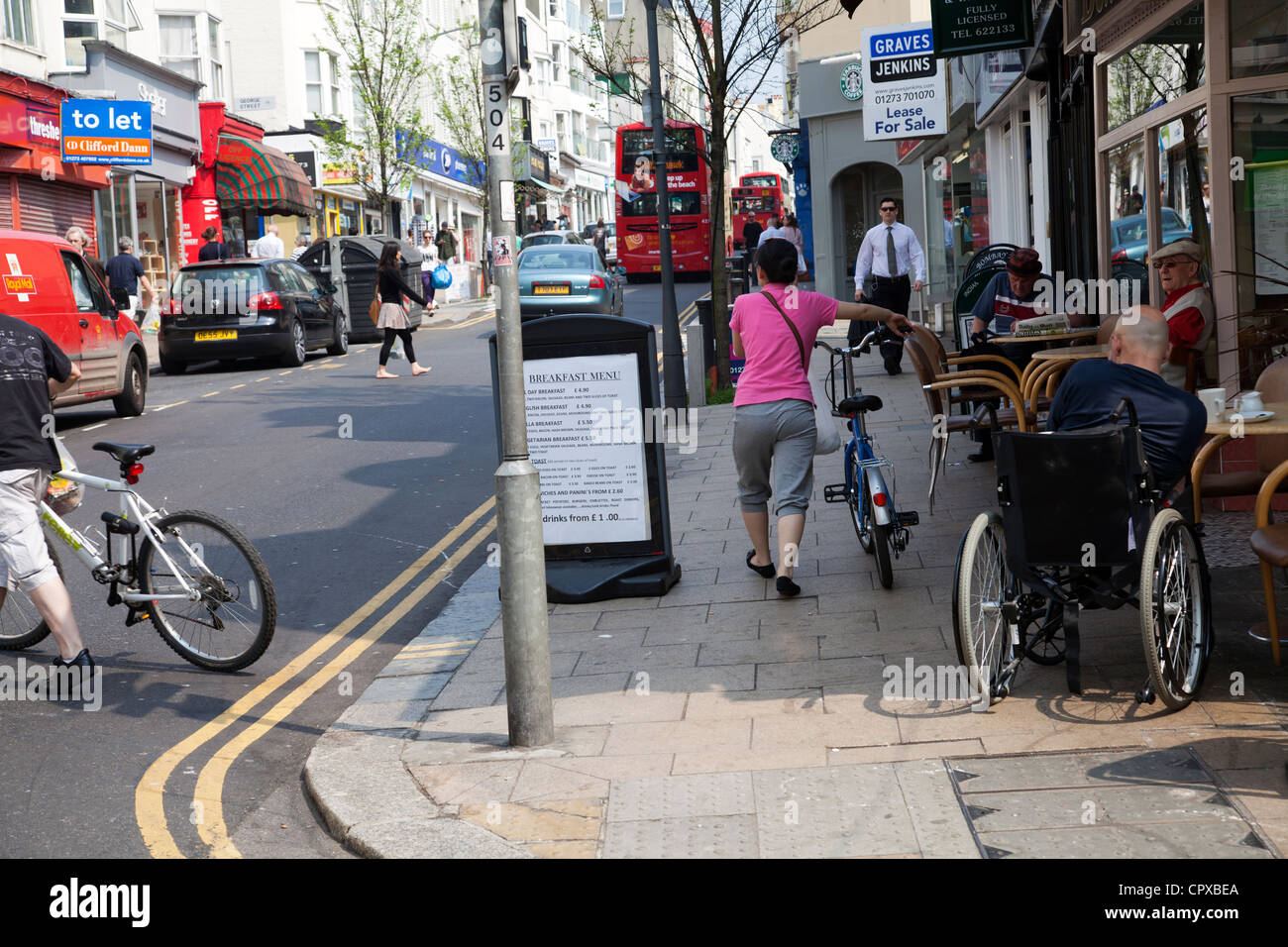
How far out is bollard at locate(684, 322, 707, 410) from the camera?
15656 mm

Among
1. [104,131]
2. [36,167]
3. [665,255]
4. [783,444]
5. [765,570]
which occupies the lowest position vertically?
[765,570]

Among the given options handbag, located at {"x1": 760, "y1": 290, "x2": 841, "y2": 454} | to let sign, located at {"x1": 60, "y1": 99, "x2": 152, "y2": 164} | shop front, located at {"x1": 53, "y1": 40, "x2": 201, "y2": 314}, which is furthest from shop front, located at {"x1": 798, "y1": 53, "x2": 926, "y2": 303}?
handbag, located at {"x1": 760, "y1": 290, "x2": 841, "y2": 454}

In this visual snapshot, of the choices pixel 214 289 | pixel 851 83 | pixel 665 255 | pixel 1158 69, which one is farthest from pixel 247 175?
pixel 1158 69

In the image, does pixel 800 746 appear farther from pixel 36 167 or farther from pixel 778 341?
pixel 36 167

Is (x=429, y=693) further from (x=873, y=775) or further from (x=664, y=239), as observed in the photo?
(x=664, y=239)

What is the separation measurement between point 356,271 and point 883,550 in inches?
832

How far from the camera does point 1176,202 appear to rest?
369 inches

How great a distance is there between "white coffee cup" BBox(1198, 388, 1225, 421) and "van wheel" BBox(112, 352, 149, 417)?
12694 millimetres

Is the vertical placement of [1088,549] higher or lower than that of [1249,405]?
lower

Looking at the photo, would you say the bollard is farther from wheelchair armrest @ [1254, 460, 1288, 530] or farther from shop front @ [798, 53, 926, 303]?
shop front @ [798, 53, 926, 303]

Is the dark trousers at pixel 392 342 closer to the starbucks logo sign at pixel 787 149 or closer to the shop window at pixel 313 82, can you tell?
the starbucks logo sign at pixel 787 149

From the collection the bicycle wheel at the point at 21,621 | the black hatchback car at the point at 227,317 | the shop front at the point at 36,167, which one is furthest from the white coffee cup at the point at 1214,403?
the shop front at the point at 36,167

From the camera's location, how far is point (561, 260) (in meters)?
26.5
